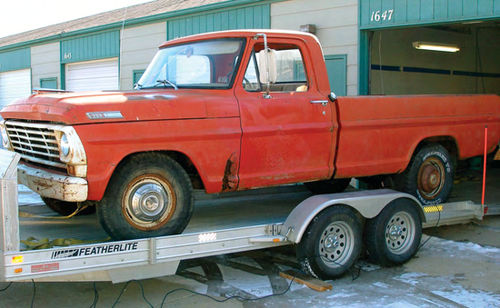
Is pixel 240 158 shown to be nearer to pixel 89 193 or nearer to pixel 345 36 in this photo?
pixel 89 193

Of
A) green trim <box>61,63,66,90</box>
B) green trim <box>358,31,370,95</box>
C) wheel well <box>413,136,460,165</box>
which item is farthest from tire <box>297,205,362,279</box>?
green trim <box>61,63,66,90</box>

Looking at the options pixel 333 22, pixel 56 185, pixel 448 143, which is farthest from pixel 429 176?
pixel 56 185

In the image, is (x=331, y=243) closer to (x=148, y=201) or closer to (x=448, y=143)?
(x=148, y=201)

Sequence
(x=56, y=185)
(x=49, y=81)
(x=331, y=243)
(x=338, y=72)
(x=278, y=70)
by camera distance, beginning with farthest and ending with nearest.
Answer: (x=49, y=81)
(x=338, y=72)
(x=278, y=70)
(x=331, y=243)
(x=56, y=185)

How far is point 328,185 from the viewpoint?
7941 mm

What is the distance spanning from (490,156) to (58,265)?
6603mm

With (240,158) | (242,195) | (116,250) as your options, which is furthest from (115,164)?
(242,195)

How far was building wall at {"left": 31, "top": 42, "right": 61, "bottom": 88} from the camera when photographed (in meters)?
18.3

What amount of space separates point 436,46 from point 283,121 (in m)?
9.67

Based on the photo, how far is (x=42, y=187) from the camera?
4.83m

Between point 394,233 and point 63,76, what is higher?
point 63,76

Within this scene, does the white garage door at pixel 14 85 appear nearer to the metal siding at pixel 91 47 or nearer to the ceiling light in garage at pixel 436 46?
the metal siding at pixel 91 47

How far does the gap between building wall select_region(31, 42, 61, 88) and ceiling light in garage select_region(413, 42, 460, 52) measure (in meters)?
11.4

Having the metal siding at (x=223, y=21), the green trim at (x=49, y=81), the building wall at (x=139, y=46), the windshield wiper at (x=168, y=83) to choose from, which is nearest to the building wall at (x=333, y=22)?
the metal siding at (x=223, y=21)
